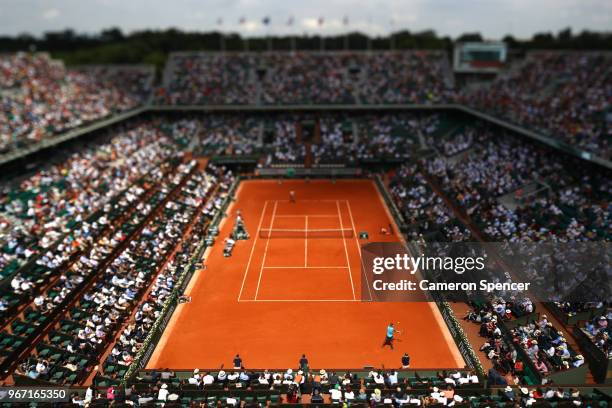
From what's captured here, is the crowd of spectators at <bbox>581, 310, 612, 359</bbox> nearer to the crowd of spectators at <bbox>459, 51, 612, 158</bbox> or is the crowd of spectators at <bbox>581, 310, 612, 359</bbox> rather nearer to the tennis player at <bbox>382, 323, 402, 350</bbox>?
the tennis player at <bbox>382, 323, 402, 350</bbox>

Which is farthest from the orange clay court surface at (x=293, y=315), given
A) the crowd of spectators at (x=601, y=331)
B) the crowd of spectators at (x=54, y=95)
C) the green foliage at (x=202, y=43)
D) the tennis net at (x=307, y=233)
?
the green foliage at (x=202, y=43)

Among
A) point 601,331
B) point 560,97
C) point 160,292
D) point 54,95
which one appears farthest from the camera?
point 54,95

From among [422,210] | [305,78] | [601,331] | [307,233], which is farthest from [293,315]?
[305,78]

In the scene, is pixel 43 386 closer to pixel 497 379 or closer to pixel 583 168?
pixel 497 379

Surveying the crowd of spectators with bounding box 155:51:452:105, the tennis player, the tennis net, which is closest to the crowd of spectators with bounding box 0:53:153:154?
the crowd of spectators with bounding box 155:51:452:105

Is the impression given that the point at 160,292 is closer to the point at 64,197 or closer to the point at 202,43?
the point at 64,197

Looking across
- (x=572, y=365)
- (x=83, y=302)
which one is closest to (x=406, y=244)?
(x=572, y=365)
